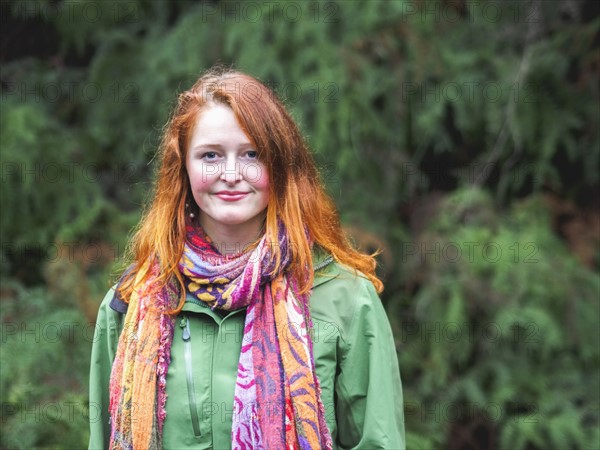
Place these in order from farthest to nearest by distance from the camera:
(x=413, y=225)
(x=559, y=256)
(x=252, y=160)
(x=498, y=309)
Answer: (x=413, y=225), (x=559, y=256), (x=498, y=309), (x=252, y=160)

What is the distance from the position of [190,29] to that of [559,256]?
2.32 metres

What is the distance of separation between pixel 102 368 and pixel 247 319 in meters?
0.51

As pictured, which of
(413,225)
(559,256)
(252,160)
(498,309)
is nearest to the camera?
(252,160)

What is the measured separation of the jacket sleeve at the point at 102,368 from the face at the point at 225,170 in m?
0.43

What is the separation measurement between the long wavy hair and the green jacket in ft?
0.25

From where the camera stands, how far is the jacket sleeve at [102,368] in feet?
6.73

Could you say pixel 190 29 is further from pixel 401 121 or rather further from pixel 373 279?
pixel 373 279

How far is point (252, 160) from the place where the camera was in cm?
192

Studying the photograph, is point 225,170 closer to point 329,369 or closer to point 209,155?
point 209,155

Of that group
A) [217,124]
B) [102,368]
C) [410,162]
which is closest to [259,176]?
[217,124]

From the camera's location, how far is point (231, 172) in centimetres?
189

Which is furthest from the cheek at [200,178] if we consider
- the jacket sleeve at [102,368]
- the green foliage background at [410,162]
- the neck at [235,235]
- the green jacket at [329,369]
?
the green foliage background at [410,162]

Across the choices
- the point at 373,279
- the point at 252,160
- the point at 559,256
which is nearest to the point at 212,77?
the point at 252,160

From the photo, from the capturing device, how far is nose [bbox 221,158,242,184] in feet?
6.20
